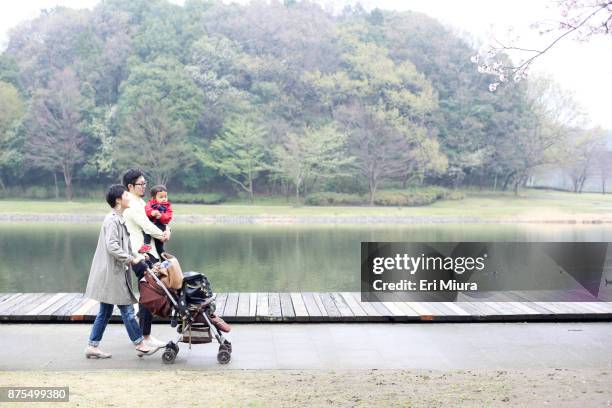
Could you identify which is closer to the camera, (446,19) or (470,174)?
(470,174)

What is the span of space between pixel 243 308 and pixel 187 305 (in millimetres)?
1514

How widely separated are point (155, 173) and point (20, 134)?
9.06m

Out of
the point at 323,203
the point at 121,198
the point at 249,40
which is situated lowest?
the point at 323,203

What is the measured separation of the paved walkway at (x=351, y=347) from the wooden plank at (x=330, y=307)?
9 cm

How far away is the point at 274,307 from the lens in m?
6.07

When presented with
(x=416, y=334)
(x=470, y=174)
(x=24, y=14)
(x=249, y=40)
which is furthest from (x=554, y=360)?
(x=24, y=14)

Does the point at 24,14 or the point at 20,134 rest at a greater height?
the point at 24,14

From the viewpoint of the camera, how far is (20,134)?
4522 centimetres

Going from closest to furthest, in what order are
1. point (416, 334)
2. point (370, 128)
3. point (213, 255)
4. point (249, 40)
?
point (416, 334) < point (213, 255) < point (370, 128) < point (249, 40)

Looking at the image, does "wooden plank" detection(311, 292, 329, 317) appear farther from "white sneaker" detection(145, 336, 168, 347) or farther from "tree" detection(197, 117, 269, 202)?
"tree" detection(197, 117, 269, 202)

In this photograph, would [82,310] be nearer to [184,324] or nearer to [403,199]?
[184,324]

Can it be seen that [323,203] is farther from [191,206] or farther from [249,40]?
[249,40]

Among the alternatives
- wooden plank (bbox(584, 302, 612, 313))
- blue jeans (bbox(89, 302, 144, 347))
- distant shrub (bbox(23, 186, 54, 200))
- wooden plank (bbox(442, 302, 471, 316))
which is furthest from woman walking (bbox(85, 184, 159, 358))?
distant shrub (bbox(23, 186, 54, 200))

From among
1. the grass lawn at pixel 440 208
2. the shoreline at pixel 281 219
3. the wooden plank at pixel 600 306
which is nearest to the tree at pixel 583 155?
the grass lawn at pixel 440 208
